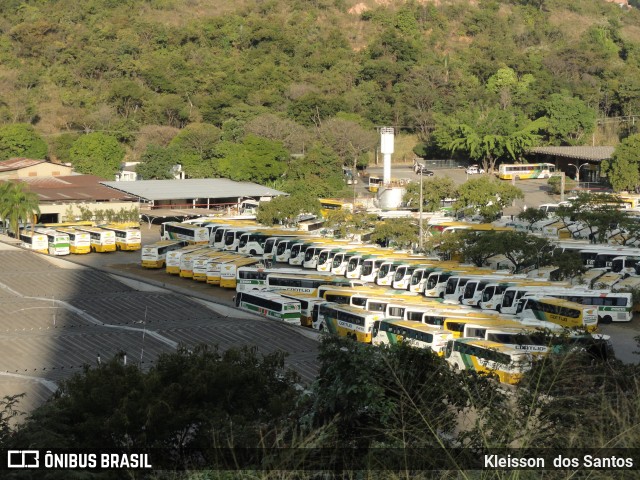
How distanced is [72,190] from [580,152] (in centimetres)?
2577

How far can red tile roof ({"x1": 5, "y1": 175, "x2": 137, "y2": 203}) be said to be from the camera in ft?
129

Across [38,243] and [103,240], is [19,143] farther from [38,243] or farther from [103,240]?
[103,240]

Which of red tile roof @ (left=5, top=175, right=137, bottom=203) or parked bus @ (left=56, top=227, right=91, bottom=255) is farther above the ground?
red tile roof @ (left=5, top=175, right=137, bottom=203)

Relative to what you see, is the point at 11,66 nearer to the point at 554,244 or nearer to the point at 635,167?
the point at 635,167

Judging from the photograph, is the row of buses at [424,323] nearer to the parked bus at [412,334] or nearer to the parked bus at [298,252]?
the parked bus at [412,334]

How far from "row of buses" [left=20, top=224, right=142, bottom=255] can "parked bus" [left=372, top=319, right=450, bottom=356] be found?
581 inches

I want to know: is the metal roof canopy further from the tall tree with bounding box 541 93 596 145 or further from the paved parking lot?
the tall tree with bounding box 541 93 596 145

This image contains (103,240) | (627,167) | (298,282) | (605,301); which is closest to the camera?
(605,301)

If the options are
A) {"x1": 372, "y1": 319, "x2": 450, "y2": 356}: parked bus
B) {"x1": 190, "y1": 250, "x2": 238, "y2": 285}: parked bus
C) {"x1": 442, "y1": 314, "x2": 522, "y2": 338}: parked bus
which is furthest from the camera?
{"x1": 190, "y1": 250, "x2": 238, "y2": 285}: parked bus

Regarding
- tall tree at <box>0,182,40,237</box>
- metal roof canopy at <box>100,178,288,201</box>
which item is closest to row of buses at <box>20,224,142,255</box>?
tall tree at <box>0,182,40,237</box>

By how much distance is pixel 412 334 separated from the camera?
65.8 feet

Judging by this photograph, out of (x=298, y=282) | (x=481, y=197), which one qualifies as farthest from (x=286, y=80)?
(x=298, y=282)

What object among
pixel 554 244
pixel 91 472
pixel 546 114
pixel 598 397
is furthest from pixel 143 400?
pixel 546 114

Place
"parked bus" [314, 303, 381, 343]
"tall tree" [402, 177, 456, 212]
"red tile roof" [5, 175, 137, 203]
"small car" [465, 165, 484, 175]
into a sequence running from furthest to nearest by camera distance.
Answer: "small car" [465, 165, 484, 175] < "red tile roof" [5, 175, 137, 203] < "tall tree" [402, 177, 456, 212] < "parked bus" [314, 303, 381, 343]
